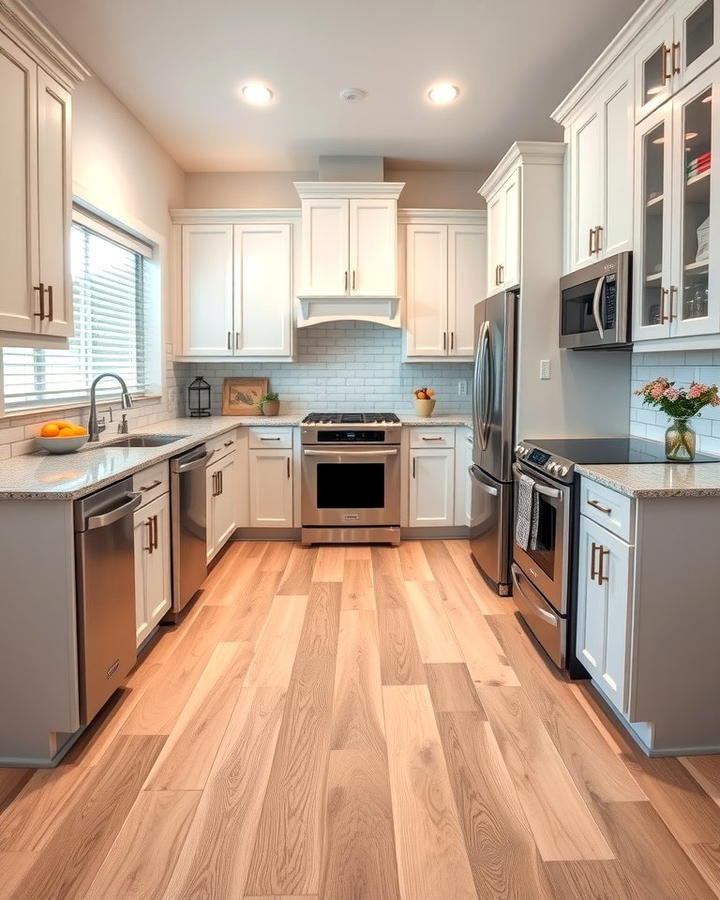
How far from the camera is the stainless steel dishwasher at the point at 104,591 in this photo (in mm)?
2096

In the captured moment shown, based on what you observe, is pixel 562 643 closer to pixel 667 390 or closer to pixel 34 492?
pixel 667 390

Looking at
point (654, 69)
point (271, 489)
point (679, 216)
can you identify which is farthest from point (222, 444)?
point (654, 69)

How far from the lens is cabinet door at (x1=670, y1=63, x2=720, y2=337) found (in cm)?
214

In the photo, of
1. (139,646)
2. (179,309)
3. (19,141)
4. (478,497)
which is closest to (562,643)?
(478,497)

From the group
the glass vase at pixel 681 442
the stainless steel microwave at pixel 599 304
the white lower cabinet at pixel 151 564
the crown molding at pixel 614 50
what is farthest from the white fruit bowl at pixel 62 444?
the crown molding at pixel 614 50

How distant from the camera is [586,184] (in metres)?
3.18

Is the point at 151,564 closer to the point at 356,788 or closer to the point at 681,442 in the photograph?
the point at 356,788

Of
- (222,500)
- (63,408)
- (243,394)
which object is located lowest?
(222,500)

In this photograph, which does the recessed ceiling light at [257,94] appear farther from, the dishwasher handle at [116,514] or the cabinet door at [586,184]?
the dishwasher handle at [116,514]

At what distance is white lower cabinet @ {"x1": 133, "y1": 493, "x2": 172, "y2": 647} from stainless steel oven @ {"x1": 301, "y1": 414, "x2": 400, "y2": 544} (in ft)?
5.32

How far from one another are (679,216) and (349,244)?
109 inches

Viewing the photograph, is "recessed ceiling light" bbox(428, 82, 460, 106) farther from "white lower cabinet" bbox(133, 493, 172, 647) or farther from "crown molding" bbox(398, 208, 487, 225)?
"white lower cabinet" bbox(133, 493, 172, 647)

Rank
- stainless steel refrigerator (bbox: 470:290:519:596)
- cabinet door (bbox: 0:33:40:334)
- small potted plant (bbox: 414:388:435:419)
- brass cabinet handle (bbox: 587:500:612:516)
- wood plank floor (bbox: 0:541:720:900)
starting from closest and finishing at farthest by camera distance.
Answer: wood plank floor (bbox: 0:541:720:900) < cabinet door (bbox: 0:33:40:334) < brass cabinet handle (bbox: 587:500:612:516) < stainless steel refrigerator (bbox: 470:290:519:596) < small potted plant (bbox: 414:388:435:419)

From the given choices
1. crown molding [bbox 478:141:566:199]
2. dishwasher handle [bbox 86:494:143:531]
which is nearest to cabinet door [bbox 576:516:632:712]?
dishwasher handle [bbox 86:494:143:531]
